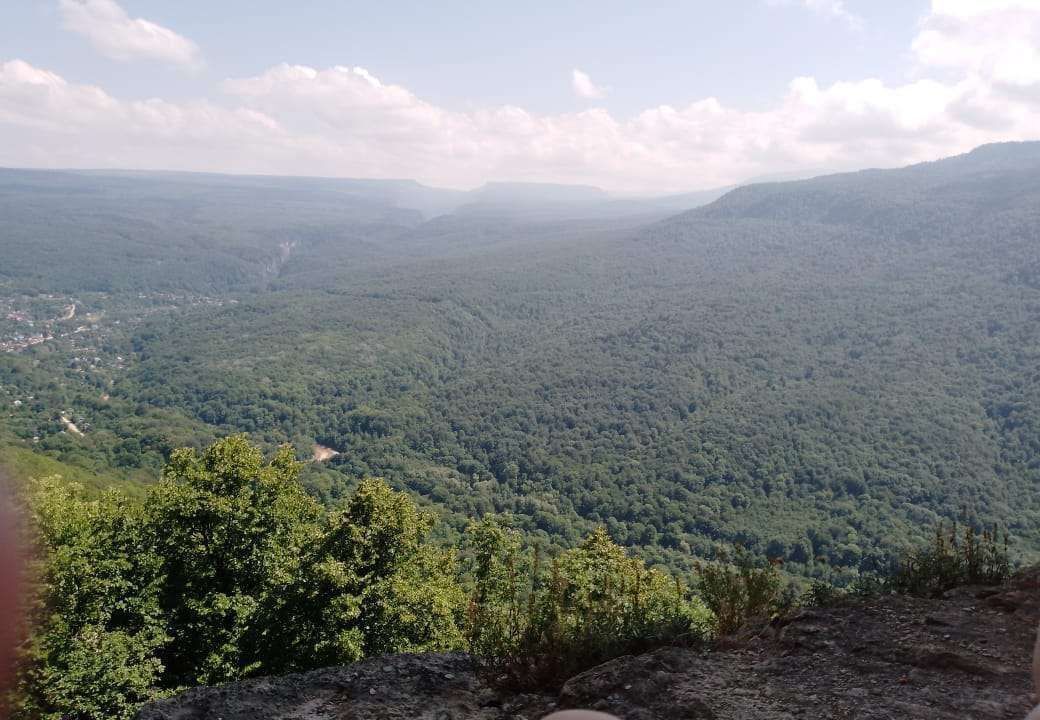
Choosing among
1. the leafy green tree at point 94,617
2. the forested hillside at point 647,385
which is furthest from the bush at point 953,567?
the leafy green tree at point 94,617

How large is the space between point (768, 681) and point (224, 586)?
33.3ft

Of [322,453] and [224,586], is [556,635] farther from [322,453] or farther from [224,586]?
[322,453]

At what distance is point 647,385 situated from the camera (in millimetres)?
112500

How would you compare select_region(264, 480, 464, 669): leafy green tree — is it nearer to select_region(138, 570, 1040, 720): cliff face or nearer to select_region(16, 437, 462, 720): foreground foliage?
select_region(16, 437, 462, 720): foreground foliage

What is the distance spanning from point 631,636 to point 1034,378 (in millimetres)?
105577

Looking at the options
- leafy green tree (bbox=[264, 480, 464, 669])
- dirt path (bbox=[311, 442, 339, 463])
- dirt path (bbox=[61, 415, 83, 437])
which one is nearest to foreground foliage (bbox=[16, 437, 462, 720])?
leafy green tree (bbox=[264, 480, 464, 669])

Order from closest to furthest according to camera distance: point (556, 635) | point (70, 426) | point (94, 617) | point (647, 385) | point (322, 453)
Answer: point (556, 635)
point (94, 617)
point (70, 426)
point (322, 453)
point (647, 385)

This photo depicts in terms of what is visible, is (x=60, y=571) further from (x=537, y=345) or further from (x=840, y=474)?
(x=537, y=345)

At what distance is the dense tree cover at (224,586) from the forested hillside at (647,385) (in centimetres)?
852

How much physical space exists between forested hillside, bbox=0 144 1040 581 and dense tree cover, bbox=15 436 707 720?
8517 millimetres

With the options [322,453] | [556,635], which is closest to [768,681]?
[556,635]

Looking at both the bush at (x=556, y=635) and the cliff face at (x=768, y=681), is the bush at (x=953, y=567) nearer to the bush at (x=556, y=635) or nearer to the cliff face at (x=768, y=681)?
the cliff face at (x=768, y=681)

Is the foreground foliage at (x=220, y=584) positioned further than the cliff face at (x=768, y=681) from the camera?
Yes

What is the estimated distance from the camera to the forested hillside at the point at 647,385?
217ft
